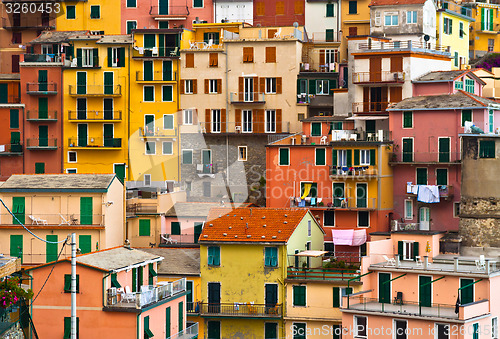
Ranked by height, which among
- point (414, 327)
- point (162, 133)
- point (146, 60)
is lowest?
point (414, 327)

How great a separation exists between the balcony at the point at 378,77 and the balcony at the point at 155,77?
13386 millimetres

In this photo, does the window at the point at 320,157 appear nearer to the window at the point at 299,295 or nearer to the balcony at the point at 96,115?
the window at the point at 299,295

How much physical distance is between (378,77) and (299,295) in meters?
18.5

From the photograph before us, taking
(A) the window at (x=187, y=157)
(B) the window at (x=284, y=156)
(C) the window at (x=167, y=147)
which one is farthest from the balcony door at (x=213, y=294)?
(C) the window at (x=167, y=147)

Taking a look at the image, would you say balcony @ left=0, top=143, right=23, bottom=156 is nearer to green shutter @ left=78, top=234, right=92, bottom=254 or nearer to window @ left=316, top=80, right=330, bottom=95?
green shutter @ left=78, top=234, right=92, bottom=254

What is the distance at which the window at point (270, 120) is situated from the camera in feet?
261

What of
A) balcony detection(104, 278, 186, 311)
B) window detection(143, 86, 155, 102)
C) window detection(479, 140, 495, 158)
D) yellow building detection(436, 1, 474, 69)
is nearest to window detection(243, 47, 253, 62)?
window detection(143, 86, 155, 102)

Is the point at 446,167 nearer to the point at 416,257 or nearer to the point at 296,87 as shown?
the point at 416,257

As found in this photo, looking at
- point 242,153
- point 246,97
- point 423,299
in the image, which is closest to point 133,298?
point 423,299

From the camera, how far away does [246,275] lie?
63844 millimetres

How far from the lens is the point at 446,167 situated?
229 ft

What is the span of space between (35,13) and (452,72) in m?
34.3

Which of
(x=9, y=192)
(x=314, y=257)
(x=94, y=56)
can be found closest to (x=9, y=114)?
(x=94, y=56)

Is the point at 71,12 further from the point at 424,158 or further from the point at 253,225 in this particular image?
the point at 424,158
